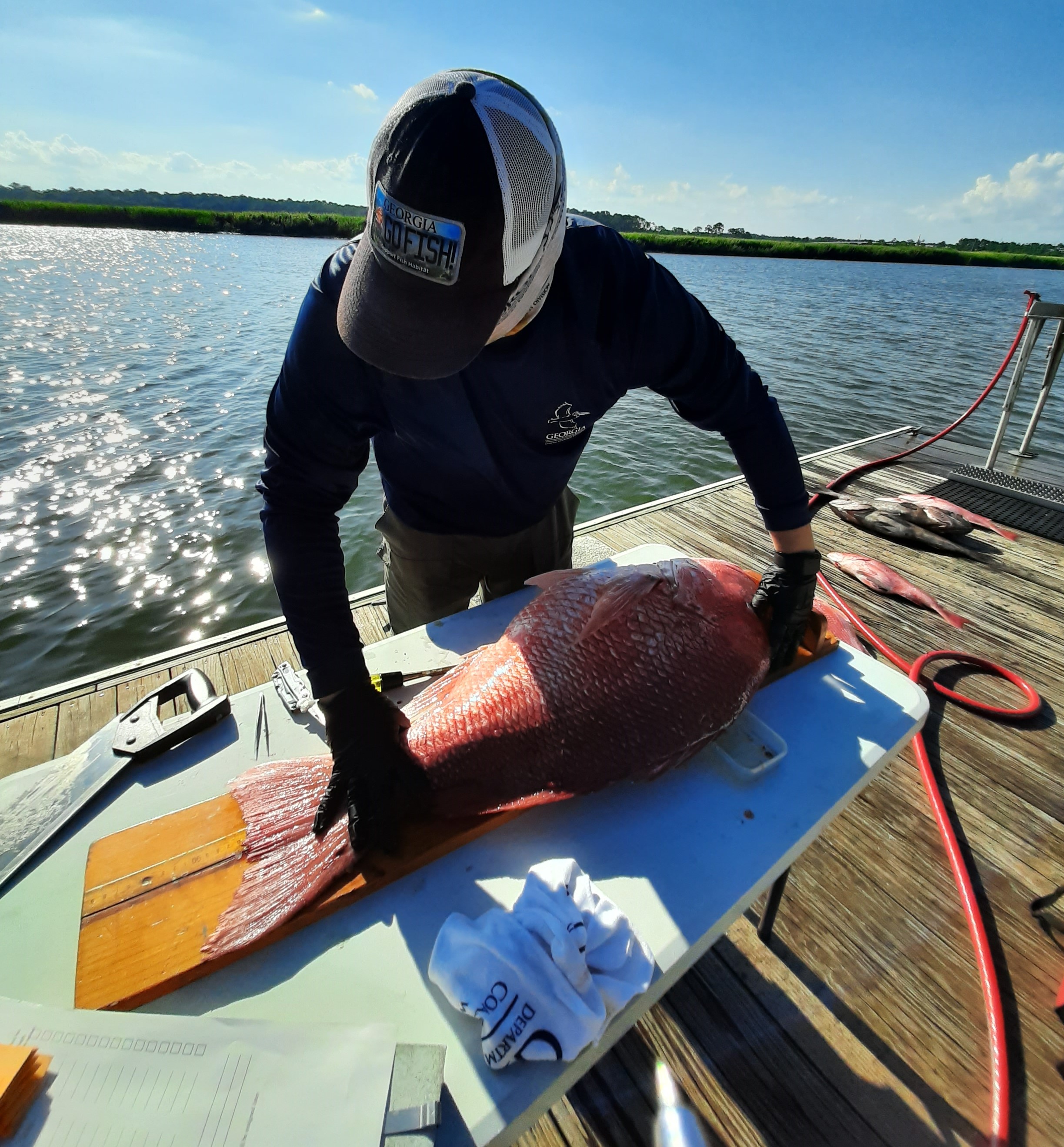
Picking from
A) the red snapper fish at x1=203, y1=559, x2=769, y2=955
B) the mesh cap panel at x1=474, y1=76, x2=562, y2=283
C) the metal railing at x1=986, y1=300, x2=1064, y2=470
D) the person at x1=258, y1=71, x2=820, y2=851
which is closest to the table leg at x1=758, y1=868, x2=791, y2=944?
the red snapper fish at x1=203, y1=559, x2=769, y2=955

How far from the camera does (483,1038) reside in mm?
948

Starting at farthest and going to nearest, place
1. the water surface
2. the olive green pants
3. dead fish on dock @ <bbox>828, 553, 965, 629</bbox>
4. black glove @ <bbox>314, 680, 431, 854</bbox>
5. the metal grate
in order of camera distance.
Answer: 1. the water surface
2. the metal grate
3. dead fish on dock @ <bbox>828, 553, 965, 629</bbox>
4. the olive green pants
5. black glove @ <bbox>314, 680, 431, 854</bbox>

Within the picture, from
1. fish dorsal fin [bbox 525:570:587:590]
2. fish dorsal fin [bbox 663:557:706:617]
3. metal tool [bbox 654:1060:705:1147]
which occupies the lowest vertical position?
metal tool [bbox 654:1060:705:1147]

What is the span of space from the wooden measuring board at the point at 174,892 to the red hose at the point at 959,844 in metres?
1.36

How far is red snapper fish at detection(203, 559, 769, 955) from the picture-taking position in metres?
1.24

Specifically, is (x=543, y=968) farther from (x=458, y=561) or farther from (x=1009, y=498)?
(x=1009, y=498)

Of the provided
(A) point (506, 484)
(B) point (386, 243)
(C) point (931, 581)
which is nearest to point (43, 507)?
(A) point (506, 484)

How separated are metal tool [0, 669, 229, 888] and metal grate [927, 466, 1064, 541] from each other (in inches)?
203

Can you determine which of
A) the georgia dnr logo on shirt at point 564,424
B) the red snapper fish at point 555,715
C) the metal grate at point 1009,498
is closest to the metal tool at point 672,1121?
the red snapper fish at point 555,715

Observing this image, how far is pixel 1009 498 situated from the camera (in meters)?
4.77

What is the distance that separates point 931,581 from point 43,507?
7484mm

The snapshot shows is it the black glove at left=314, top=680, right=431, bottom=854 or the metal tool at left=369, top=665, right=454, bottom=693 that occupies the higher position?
the black glove at left=314, top=680, right=431, bottom=854

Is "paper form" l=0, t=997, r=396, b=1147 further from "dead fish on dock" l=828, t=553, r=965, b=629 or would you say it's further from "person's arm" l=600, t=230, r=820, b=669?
"dead fish on dock" l=828, t=553, r=965, b=629

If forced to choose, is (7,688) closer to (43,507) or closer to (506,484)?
(43,507)
